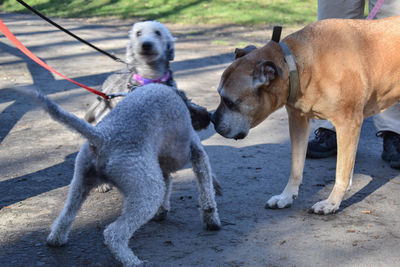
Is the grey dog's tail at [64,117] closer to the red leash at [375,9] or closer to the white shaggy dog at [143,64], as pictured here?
the white shaggy dog at [143,64]

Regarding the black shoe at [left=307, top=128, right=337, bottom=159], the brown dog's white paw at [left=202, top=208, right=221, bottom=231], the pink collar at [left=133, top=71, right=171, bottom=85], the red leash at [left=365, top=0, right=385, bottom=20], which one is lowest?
the black shoe at [left=307, top=128, right=337, bottom=159]

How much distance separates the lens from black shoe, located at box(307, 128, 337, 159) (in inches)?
193

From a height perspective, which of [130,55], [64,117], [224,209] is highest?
[64,117]

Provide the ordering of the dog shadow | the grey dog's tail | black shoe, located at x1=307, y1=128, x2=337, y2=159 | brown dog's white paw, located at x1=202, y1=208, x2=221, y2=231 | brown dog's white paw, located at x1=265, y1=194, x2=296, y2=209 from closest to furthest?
the grey dog's tail → brown dog's white paw, located at x1=202, y1=208, x2=221, y2=231 → brown dog's white paw, located at x1=265, y1=194, x2=296, y2=209 → the dog shadow → black shoe, located at x1=307, y1=128, x2=337, y2=159

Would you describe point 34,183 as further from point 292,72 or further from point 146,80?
point 292,72

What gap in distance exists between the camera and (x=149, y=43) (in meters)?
4.46

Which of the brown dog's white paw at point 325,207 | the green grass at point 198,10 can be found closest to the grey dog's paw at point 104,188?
the brown dog's white paw at point 325,207

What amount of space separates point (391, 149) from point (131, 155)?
9.64 feet

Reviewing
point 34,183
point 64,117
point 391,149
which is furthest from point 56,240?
point 391,149

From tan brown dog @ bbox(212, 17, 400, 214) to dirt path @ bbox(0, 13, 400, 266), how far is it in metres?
0.31

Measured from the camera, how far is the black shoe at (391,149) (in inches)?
180

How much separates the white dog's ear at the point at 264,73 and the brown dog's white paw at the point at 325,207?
102cm

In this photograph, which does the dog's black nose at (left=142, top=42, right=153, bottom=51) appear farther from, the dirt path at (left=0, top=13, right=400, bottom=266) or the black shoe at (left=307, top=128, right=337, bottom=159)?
the black shoe at (left=307, top=128, right=337, bottom=159)

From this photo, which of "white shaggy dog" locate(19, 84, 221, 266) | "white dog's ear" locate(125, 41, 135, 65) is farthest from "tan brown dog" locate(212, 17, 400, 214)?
"white dog's ear" locate(125, 41, 135, 65)
